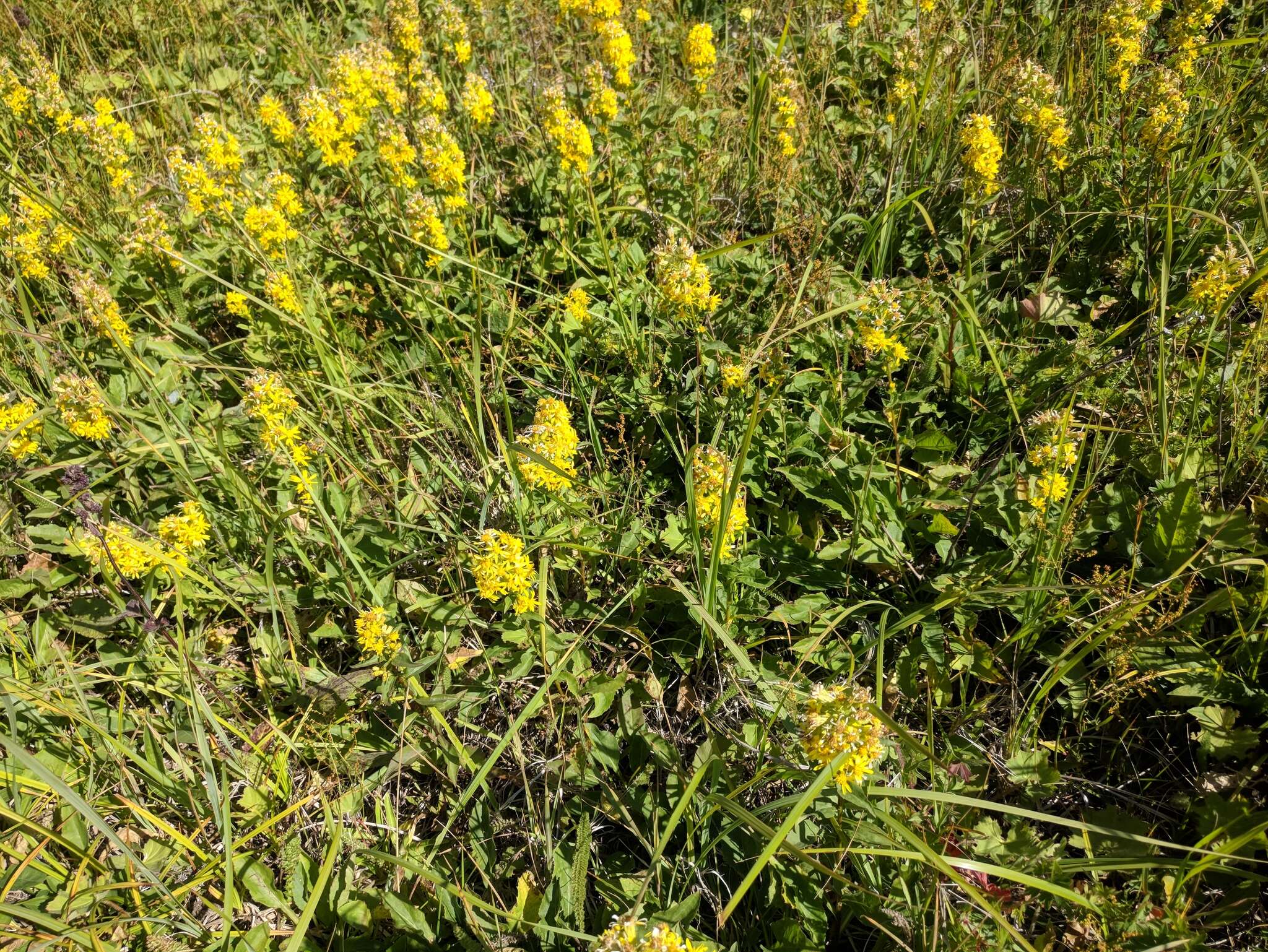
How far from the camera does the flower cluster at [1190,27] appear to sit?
122 inches

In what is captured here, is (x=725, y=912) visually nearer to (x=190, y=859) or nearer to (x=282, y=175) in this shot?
(x=190, y=859)

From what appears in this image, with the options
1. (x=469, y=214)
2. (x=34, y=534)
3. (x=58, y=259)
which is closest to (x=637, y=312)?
(x=469, y=214)

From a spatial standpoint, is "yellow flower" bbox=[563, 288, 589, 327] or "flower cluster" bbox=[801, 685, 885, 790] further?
"yellow flower" bbox=[563, 288, 589, 327]

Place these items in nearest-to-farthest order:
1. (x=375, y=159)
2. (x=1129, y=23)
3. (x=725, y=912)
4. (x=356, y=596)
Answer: (x=725, y=912), (x=356, y=596), (x=1129, y=23), (x=375, y=159)

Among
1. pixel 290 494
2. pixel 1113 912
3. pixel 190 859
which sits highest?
pixel 290 494

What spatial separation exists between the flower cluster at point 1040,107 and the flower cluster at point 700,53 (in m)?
1.36

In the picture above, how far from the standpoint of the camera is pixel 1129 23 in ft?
10.3

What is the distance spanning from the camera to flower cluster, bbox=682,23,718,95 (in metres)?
3.49

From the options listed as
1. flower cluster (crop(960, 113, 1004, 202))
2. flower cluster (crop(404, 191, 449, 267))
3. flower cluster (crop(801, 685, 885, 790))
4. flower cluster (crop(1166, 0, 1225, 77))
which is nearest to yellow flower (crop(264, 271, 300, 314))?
flower cluster (crop(404, 191, 449, 267))

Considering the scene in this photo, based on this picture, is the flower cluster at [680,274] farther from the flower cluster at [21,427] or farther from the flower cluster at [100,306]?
the flower cluster at [21,427]

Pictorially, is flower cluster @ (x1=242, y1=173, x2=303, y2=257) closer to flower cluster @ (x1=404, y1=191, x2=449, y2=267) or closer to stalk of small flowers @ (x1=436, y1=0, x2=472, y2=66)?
flower cluster @ (x1=404, y1=191, x2=449, y2=267)

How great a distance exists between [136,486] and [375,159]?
182 cm

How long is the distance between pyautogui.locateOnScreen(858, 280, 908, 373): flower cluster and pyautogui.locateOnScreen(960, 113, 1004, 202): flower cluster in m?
0.68

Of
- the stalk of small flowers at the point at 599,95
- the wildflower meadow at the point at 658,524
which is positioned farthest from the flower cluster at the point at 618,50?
the stalk of small flowers at the point at 599,95
